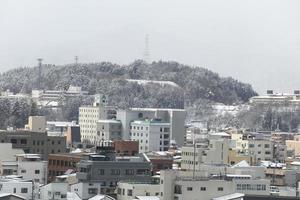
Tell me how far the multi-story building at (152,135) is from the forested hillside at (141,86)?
2828 inches

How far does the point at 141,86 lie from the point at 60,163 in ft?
356

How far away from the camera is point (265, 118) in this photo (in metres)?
128

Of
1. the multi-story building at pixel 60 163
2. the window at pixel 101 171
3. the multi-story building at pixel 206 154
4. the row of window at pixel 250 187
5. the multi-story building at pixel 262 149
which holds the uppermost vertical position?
the multi-story building at pixel 262 149

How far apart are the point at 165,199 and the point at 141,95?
114 metres

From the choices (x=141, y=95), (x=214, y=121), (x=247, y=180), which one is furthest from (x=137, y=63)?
(x=247, y=180)

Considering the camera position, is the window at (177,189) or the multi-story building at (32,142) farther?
the multi-story building at (32,142)

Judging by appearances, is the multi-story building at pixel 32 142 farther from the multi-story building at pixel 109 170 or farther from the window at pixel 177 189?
the window at pixel 177 189

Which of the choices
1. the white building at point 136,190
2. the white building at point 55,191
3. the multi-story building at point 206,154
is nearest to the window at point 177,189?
the white building at point 136,190

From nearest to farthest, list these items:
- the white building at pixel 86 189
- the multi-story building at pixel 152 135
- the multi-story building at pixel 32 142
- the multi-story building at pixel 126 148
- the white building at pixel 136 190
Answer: the white building at pixel 136 190, the white building at pixel 86 189, the multi-story building at pixel 32 142, the multi-story building at pixel 126 148, the multi-story building at pixel 152 135

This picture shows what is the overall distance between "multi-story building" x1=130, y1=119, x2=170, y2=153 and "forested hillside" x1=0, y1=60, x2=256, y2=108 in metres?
71.8

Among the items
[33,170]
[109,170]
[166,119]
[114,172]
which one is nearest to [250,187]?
[114,172]

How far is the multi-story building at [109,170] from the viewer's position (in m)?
36.6

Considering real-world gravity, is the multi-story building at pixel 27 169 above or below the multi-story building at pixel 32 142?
below

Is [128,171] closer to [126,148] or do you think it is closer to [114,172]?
[114,172]
